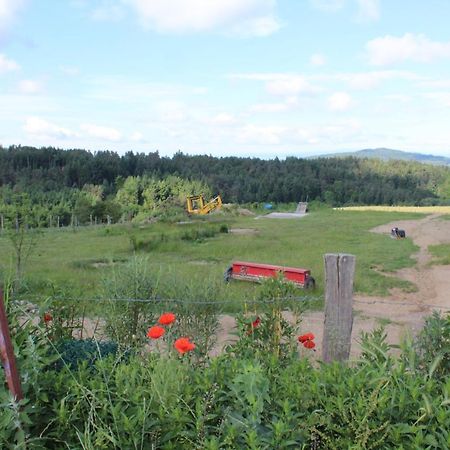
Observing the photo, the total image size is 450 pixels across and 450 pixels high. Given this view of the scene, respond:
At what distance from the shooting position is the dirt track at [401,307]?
650 cm

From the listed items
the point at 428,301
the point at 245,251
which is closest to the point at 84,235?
the point at 245,251

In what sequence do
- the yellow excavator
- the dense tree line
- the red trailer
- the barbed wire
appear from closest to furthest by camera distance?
the barbed wire → the red trailer → the yellow excavator → the dense tree line

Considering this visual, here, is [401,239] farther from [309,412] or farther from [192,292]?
[309,412]

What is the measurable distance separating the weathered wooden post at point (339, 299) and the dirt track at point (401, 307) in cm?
34

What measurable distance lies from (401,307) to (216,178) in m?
58.3

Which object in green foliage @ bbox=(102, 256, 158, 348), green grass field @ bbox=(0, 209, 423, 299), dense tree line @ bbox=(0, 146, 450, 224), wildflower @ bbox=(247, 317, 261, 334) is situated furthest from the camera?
dense tree line @ bbox=(0, 146, 450, 224)

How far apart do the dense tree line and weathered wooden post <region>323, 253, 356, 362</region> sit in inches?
1849

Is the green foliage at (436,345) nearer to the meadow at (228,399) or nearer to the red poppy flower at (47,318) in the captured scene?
the meadow at (228,399)

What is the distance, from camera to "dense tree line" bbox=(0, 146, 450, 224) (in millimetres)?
58594

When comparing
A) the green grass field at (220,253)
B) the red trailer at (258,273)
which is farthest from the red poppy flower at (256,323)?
the red trailer at (258,273)

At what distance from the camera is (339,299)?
10.5 feet

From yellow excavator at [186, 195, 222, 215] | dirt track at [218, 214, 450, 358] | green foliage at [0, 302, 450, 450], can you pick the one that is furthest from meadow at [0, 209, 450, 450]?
yellow excavator at [186, 195, 222, 215]

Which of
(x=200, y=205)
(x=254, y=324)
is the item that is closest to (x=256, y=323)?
(x=254, y=324)

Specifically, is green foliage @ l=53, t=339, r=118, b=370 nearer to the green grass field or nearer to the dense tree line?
the green grass field
